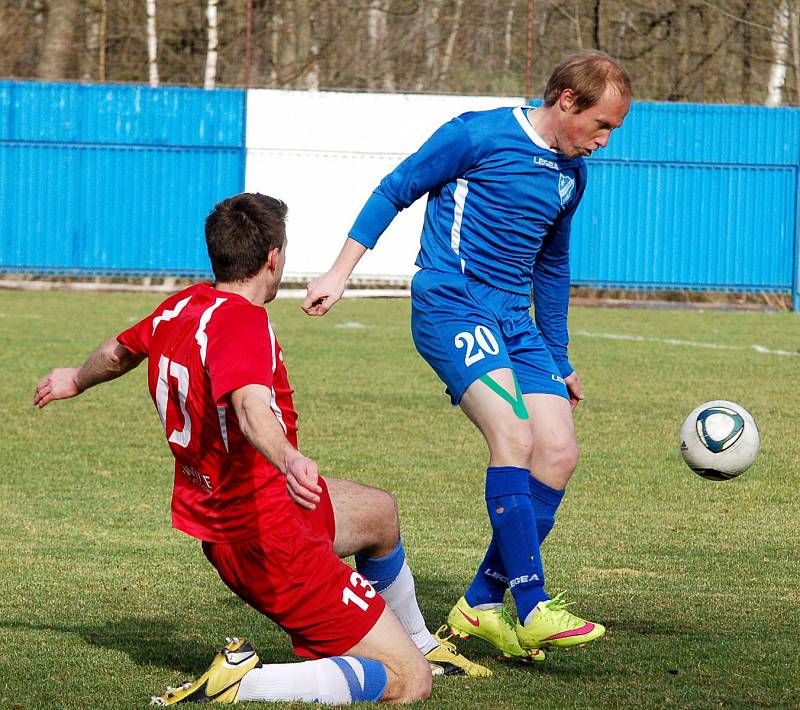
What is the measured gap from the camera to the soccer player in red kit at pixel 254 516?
4.04 m

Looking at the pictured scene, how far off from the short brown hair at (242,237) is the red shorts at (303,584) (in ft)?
2.24

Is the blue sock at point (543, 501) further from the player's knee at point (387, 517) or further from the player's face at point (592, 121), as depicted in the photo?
the player's face at point (592, 121)

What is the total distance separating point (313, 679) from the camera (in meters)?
4.12

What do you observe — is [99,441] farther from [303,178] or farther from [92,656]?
[303,178]

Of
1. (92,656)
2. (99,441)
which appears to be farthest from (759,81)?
(92,656)

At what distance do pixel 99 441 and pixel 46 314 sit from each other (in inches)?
373

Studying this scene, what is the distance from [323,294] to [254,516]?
2.99 ft

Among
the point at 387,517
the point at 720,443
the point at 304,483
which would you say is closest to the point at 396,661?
the point at 387,517

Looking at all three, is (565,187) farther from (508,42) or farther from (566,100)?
(508,42)

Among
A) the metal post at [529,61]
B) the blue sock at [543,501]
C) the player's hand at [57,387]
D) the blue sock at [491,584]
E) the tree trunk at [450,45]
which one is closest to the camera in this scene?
the player's hand at [57,387]

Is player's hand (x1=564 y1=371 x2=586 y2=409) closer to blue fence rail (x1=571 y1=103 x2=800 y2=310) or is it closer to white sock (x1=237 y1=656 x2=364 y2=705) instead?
white sock (x1=237 y1=656 x2=364 y2=705)

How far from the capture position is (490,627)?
4824 mm

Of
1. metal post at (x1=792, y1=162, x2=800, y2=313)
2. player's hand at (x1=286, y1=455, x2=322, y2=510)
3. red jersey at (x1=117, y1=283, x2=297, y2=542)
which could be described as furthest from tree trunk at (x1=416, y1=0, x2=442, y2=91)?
player's hand at (x1=286, y1=455, x2=322, y2=510)

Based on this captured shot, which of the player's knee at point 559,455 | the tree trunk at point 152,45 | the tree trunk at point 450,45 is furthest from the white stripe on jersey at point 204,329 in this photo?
the tree trunk at point 152,45
